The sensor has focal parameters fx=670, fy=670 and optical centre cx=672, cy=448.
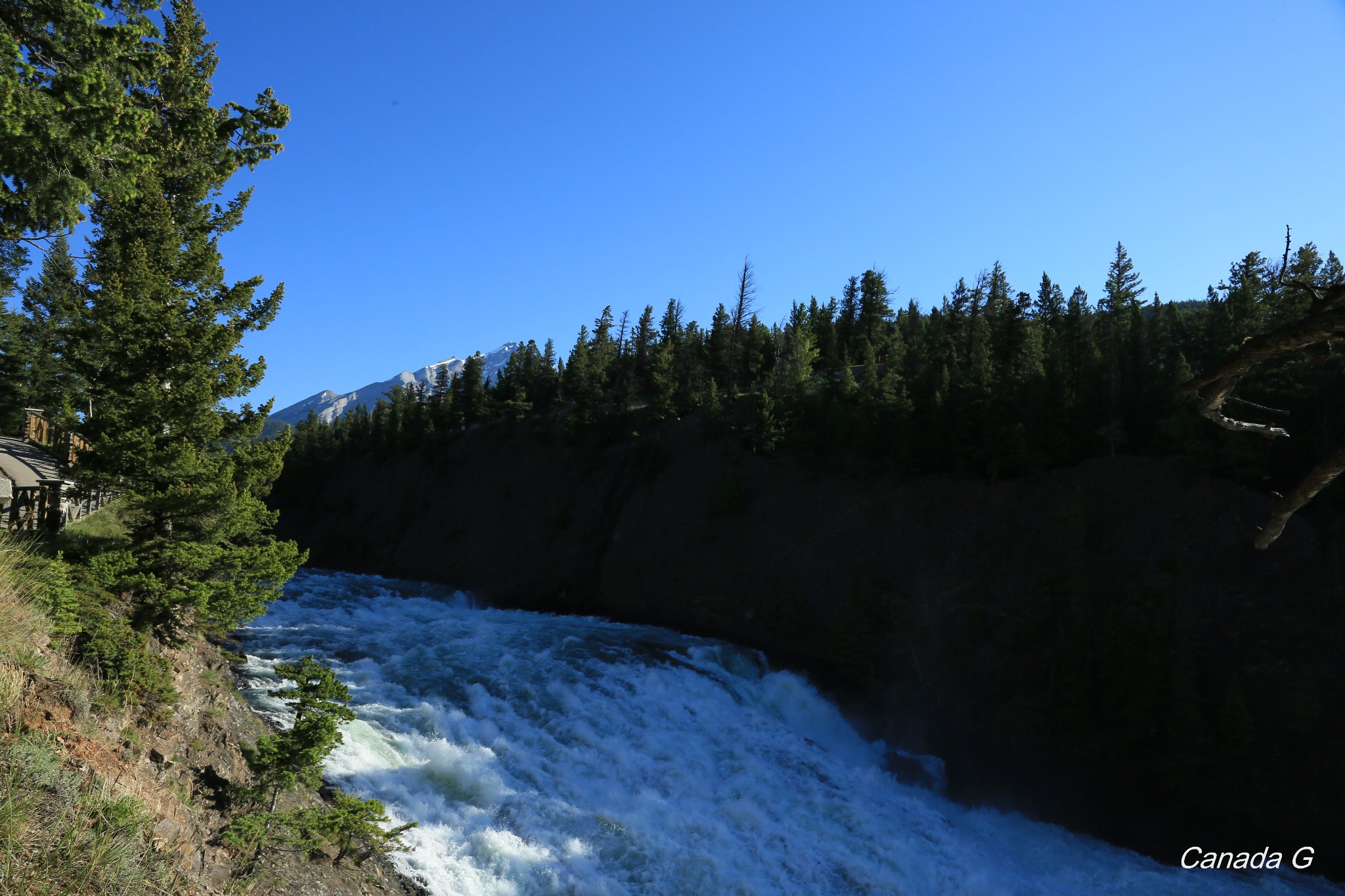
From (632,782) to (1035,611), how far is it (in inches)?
819

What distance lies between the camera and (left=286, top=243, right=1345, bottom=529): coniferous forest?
98.5 feet

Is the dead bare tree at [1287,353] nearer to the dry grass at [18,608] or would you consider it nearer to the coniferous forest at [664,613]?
the coniferous forest at [664,613]

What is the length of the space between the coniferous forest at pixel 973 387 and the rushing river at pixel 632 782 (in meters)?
13.9

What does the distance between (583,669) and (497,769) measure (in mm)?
7674

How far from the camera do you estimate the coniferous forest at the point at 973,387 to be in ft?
98.5

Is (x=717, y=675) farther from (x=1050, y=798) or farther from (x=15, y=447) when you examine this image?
(x=15, y=447)

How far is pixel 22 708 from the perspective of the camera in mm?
7734

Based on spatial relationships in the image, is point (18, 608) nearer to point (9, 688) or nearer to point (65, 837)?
point (9, 688)

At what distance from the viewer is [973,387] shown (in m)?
38.0

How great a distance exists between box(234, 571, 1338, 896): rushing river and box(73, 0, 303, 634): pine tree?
4467mm

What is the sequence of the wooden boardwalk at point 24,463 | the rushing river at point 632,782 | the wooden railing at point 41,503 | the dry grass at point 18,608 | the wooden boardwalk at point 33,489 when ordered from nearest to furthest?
the dry grass at point 18,608 → the wooden railing at point 41,503 → the wooden boardwalk at point 33,489 → the rushing river at point 632,782 → the wooden boardwalk at point 24,463

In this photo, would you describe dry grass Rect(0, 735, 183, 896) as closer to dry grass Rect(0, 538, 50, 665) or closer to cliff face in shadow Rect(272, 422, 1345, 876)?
dry grass Rect(0, 538, 50, 665)

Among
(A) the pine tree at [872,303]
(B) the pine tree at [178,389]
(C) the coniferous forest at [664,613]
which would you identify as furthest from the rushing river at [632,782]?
(A) the pine tree at [872,303]

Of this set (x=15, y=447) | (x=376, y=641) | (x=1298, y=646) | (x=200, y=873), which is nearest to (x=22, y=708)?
(x=200, y=873)
